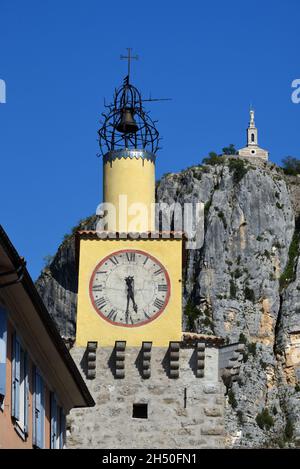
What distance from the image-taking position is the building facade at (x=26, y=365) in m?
20.7

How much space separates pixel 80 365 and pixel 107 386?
792mm

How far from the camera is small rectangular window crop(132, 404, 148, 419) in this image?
121 ft

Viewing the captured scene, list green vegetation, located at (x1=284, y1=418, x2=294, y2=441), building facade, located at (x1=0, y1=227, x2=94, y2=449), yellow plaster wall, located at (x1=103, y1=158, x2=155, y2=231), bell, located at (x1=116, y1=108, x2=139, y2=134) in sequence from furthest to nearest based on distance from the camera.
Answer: green vegetation, located at (x1=284, y1=418, x2=294, y2=441) < bell, located at (x1=116, y1=108, x2=139, y2=134) < yellow plaster wall, located at (x1=103, y1=158, x2=155, y2=231) < building facade, located at (x1=0, y1=227, x2=94, y2=449)

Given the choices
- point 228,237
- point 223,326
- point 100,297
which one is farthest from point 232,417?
point 100,297

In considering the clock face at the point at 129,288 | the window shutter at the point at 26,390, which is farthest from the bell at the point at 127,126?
the window shutter at the point at 26,390

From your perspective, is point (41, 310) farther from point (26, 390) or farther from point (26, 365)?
point (26, 390)

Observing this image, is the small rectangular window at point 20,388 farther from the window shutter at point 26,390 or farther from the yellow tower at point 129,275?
the yellow tower at point 129,275

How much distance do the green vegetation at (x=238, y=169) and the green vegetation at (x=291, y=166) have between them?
13.5m

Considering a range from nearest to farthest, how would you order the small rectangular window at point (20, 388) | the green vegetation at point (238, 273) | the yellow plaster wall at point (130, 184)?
the small rectangular window at point (20, 388) < the yellow plaster wall at point (130, 184) < the green vegetation at point (238, 273)

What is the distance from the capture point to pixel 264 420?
398ft

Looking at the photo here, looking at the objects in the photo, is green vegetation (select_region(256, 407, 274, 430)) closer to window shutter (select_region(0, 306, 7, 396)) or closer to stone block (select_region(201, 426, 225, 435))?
stone block (select_region(201, 426, 225, 435))

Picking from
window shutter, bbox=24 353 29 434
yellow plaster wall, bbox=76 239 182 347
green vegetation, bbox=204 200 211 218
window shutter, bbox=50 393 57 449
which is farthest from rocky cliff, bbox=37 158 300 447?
window shutter, bbox=24 353 29 434

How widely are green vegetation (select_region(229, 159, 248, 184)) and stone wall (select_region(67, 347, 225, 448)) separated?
9821 centimetres
